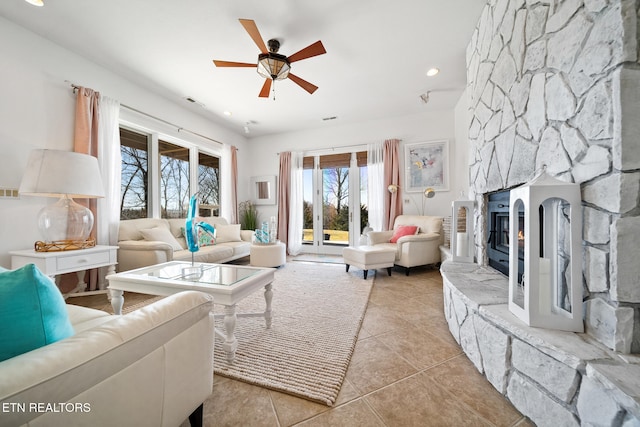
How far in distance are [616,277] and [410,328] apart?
4.11 ft

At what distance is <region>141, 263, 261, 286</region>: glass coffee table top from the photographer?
1.59 m

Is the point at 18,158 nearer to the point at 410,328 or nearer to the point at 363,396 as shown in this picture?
the point at 363,396

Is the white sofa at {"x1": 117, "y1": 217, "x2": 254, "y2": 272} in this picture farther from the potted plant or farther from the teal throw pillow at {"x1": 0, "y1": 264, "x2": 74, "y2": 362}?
the teal throw pillow at {"x1": 0, "y1": 264, "x2": 74, "y2": 362}

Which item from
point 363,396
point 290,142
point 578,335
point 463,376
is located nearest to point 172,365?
point 363,396

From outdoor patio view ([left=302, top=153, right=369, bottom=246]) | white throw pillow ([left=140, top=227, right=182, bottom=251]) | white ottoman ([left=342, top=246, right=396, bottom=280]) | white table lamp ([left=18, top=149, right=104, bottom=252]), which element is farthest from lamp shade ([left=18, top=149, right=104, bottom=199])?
outdoor patio view ([left=302, top=153, right=369, bottom=246])

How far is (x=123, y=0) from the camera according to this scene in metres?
1.94

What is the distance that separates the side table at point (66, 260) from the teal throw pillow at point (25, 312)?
2.00m

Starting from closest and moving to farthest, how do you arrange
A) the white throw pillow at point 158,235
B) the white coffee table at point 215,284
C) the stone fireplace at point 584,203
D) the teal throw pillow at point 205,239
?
the stone fireplace at point 584,203 → the white coffee table at point 215,284 → the white throw pillow at point 158,235 → the teal throw pillow at point 205,239

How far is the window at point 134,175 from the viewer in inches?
129

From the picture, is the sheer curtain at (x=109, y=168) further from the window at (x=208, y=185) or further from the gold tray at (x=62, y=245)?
the window at (x=208, y=185)

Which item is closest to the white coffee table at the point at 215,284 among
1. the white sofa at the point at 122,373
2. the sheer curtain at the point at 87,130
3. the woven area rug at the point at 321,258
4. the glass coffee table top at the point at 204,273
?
the glass coffee table top at the point at 204,273

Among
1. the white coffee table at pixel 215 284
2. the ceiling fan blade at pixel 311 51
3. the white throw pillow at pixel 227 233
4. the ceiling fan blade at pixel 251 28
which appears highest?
the ceiling fan blade at pixel 251 28

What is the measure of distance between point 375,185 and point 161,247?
11.9ft

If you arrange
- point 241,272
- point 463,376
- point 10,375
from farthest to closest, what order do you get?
point 241,272 < point 463,376 < point 10,375
